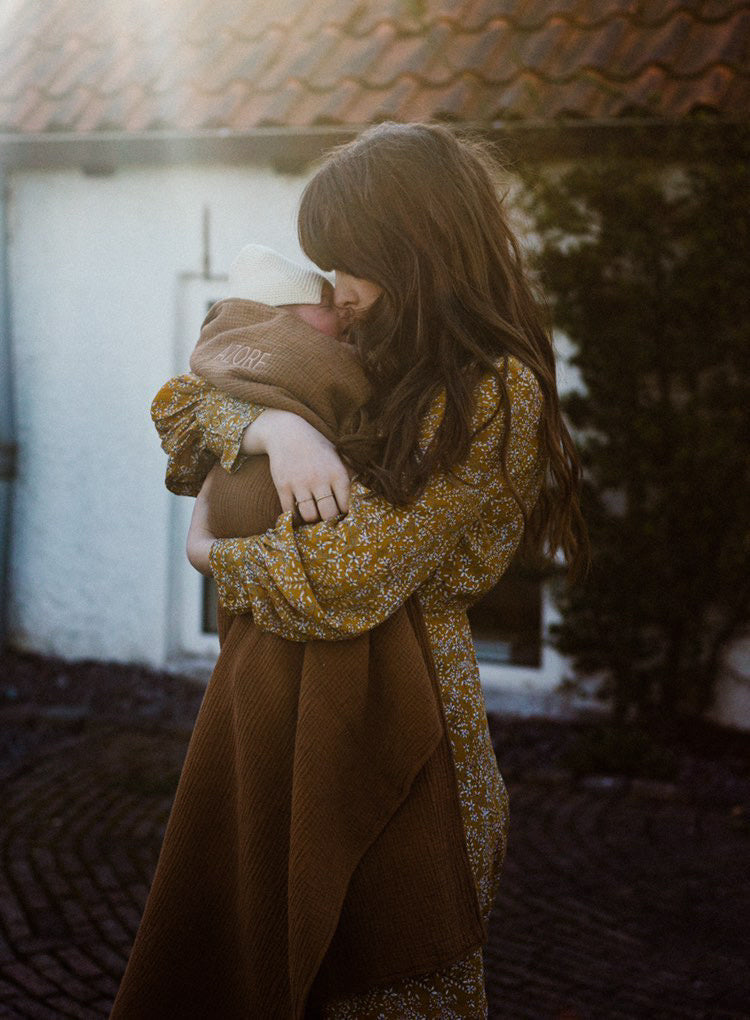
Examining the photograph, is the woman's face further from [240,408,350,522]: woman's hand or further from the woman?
[240,408,350,522]: woman's hand

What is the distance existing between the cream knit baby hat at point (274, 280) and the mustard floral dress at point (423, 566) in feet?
0.69

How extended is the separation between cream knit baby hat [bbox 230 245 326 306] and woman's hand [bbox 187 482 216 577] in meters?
0.37

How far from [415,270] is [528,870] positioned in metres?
2.97

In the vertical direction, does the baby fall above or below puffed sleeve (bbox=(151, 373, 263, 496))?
above

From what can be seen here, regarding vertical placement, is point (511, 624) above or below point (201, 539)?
below

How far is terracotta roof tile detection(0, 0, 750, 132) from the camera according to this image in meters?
5.14

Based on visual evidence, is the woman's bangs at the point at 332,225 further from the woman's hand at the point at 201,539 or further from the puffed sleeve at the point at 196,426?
the woman's hand at the point at 201,539

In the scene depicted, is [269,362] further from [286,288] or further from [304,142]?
[304,142]

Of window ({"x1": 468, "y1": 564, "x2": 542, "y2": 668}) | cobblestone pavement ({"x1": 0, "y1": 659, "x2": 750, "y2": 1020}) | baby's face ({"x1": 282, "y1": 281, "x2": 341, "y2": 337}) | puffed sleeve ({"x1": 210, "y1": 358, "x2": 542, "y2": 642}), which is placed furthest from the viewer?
window ({"x1": 468, "y1": 564, "x2": 542, "y2": 668})

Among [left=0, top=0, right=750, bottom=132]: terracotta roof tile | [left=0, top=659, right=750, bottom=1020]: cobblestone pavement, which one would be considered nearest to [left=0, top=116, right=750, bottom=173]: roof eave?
[left=0, top=0, right=750, bottom=132]: terracotta roof tile

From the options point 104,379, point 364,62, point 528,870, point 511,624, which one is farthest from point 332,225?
point 104,379

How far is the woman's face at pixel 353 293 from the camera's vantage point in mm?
1880

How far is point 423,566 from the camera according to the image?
1.78m

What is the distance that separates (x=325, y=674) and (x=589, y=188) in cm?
393
